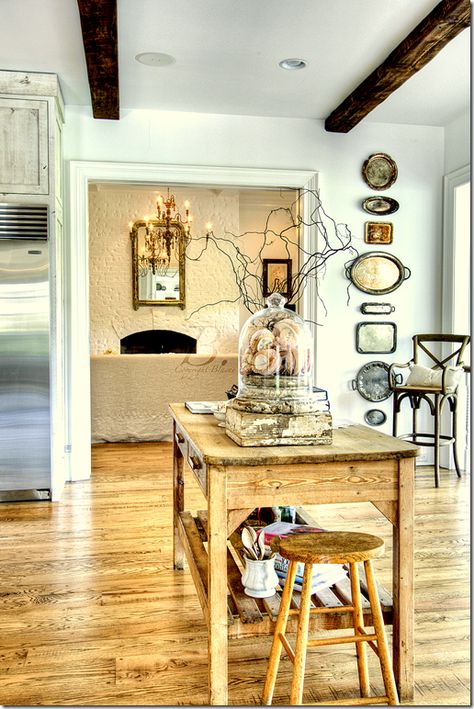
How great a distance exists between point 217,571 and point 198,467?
0.35 metres

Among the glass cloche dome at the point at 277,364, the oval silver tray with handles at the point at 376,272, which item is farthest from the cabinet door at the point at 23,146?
the glass cloche dome at the point at 277,364

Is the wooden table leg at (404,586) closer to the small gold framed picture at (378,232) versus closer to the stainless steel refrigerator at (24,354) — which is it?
the stainless steel refrigerator at (24,354)

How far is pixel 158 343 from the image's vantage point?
375 inches

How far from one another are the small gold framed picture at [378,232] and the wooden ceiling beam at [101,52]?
6.96 feet

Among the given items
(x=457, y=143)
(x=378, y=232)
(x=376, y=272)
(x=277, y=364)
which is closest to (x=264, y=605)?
(x=277, y=364)

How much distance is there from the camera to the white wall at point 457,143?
484 centimetres

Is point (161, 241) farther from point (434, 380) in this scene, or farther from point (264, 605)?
point (264, 605)

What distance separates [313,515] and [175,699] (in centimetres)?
201

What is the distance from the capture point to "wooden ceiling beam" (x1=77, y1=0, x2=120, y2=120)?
9.82 ft

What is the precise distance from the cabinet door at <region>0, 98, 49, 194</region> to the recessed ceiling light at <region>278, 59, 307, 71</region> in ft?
5.09

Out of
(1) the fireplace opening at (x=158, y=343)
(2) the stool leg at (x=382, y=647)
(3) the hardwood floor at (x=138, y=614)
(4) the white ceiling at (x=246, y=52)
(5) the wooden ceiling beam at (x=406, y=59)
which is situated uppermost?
(4) the white ceiling at (x=246, y=52)

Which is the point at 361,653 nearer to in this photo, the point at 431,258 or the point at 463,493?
the point at 463,493

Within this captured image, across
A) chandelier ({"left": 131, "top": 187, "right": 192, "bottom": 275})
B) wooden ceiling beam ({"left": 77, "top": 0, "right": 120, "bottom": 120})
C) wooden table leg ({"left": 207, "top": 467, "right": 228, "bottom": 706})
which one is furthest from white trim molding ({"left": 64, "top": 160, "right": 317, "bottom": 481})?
chandelier ({"left": 131, "top": 187, "right": 192, "bottom": 275})

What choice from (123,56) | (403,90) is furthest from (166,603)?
(403,90)
